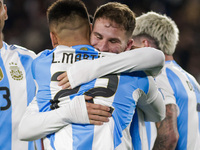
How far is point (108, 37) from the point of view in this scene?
2.24 meters

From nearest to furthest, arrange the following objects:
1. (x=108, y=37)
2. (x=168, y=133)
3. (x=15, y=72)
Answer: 1. (x=108, y=37)
2. (x=15, y=72)
3. (x=168, y=133)

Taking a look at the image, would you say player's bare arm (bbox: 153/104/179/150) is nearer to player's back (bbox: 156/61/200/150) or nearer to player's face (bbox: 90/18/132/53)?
player's back (bbox: 156/61/200/150)

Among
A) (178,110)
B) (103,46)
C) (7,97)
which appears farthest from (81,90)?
(178,110)

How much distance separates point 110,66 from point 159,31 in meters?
1.76

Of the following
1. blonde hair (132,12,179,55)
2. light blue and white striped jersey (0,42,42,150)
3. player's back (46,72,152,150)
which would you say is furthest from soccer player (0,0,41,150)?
blonde hair (132,12,179,55)

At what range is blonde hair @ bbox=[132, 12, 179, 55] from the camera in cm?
358

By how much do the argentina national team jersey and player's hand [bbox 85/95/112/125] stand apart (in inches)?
1.1

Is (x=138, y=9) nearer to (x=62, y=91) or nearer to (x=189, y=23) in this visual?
(x=189, y=23)

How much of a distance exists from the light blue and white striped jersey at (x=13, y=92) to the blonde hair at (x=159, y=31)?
1260 millimetres

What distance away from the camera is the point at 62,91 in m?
2.01

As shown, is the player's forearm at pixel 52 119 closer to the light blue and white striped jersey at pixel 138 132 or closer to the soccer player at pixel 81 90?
the soccer player at pixel 81 90

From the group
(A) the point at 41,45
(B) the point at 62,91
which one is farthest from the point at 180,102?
(A) the point at 41,45

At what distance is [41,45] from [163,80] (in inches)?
160

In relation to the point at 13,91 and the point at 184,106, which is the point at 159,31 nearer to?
the point at 184,106
